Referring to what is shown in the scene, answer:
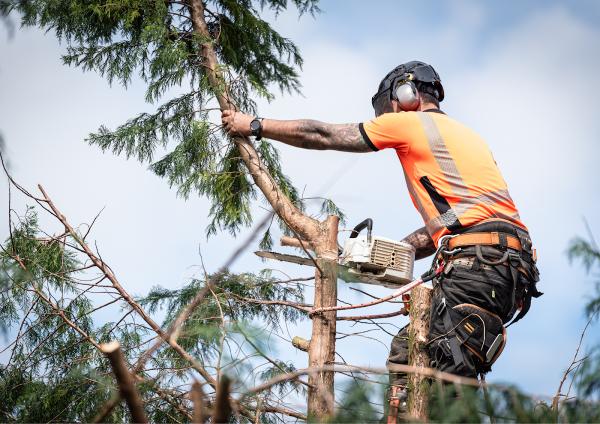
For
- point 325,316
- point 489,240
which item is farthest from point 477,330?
point 325,316

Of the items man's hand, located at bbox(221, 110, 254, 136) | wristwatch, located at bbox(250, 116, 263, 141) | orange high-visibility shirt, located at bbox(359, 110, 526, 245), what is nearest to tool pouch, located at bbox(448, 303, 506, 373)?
orange high-visibility shirt, located at bbox(359, 110, 526, 245)

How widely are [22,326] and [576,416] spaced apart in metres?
3.91

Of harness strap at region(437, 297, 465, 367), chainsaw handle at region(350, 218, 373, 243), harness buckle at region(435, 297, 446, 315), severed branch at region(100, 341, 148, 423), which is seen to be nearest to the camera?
severed branch at region(100, 341, 148, 423)

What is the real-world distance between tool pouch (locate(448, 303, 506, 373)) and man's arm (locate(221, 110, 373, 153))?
45.0 inches

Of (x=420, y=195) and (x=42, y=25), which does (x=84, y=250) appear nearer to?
(x=420, y=195)

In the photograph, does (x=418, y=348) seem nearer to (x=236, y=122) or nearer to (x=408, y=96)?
(x=408, y=96)

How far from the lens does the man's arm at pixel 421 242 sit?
5535 millimetres

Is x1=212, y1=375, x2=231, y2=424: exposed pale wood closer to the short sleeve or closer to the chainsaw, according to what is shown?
the chainsaw

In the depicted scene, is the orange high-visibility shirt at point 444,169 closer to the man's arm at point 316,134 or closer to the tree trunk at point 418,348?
the man's arm at point 316,134

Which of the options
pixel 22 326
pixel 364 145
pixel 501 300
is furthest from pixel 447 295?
pixel 22 326

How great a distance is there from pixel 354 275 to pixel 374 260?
21cm

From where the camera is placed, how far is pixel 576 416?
2.91 metres

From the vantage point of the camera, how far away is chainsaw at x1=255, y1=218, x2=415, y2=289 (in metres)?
5.04

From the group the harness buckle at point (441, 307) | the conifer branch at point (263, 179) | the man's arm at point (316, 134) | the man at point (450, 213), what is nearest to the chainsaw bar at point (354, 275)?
the conifer branch at point (263, 179)
